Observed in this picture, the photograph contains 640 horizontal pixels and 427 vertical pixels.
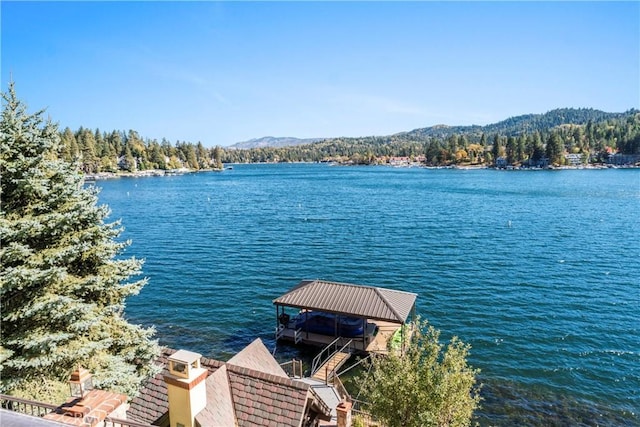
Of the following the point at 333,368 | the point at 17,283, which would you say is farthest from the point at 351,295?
the point at 17,283

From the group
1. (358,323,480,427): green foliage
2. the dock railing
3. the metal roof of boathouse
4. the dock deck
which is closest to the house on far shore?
(358,323,480,427): green foliage

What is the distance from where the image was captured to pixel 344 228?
2125 inches

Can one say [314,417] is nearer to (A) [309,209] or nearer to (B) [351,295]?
(B) [351,295]

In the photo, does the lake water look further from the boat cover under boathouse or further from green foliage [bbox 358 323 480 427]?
green foliage [bbox 358 323 480 427]

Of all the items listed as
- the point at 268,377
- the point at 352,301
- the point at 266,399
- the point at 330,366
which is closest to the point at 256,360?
the point at 268,377

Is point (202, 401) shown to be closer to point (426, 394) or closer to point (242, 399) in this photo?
point (242, 399)

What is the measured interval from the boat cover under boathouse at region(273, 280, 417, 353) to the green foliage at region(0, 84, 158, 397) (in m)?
10.4

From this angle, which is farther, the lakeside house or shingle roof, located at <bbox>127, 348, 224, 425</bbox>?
shingle roof, located at <bbox>127, 348, 224, 425</bbox>

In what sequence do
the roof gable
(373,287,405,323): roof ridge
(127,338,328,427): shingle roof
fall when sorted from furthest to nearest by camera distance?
(373,287,405,323): roof ridge
the roof gable
(127,338,328,427): shingle roof

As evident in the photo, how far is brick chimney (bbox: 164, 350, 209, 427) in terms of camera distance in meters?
8.41

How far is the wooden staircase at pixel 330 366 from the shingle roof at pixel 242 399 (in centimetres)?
845

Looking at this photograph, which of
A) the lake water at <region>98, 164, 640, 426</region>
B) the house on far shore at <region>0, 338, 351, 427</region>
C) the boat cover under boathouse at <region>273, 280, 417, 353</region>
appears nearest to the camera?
the house on far shore at <region>0, 338, 351, 427</region>

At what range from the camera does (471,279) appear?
109ft

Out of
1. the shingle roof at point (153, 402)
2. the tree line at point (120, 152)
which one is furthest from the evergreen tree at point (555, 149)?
the shingle roof at point (153, 402)
